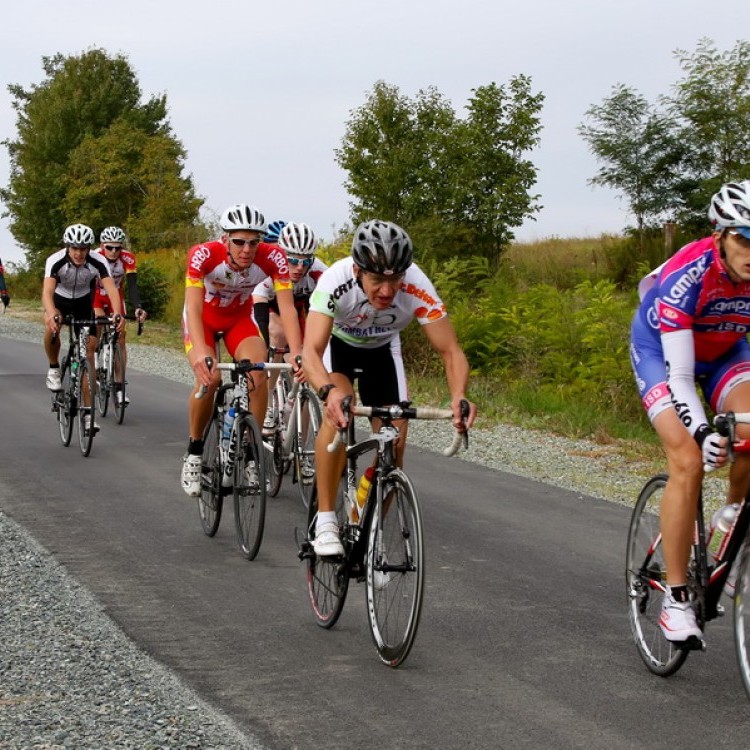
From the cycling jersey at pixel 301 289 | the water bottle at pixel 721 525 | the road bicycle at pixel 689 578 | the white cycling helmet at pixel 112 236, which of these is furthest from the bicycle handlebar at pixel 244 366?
the white cycling helmet at pixel 112 236

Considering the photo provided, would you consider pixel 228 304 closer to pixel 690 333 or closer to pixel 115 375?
pixel 690 333

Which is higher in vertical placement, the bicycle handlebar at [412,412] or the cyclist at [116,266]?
the cyclist at [116,266]

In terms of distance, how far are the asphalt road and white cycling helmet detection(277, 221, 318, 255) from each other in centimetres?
193

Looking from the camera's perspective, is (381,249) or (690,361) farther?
(381,249)

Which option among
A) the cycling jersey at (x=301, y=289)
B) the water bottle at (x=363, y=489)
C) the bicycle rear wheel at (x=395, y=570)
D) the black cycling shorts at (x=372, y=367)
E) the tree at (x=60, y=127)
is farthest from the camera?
the tree at (x=60, y=127)

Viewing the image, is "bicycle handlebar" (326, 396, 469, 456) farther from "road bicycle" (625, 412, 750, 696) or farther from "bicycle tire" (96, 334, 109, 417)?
"bicycle tire" (96, 334, 109, 417)

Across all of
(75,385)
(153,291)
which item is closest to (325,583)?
(75,385)

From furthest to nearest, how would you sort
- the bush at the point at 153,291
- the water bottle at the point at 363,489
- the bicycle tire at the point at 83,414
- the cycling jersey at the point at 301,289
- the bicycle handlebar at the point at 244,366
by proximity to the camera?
the bush at the point at 153,291, the bicycle tire at the point at 83,414, the cycling jersey at the point at 301,289, the bicycle handlebar at the point at 244,366, the water bottle at the point at 363,489

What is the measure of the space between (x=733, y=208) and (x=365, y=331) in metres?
2.22

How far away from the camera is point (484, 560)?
8320 millimetres

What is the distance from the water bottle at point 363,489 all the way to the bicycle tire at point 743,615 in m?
1.73

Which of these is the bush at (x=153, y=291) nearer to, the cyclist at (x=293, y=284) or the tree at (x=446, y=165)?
the tree at (x=446, y=165)

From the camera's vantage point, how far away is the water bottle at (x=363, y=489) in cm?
625

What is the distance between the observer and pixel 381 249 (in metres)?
6.12
